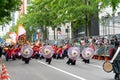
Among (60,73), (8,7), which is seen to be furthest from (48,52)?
(8,7)

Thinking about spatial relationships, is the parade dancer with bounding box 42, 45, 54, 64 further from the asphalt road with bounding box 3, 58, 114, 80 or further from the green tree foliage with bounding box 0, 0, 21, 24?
the green tree foliage with bounding box 0, 0, 21, 24

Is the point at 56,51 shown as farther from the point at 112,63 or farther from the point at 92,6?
the point at 112,63

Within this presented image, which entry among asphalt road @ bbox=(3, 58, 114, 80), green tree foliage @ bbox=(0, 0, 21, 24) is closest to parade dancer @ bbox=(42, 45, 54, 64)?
asphalt road @ bbox=(3, 58, 114, 80)

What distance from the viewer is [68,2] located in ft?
165

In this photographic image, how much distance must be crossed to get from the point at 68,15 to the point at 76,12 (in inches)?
104

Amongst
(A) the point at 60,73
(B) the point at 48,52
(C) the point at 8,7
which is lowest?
(A) the point at 60,73

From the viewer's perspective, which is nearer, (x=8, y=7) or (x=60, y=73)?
(x=60, y=73)

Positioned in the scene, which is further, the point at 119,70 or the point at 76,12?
the point at 76,12

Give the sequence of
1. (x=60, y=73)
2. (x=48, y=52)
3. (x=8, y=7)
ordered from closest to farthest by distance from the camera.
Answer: (x=60, y=73)
(x=48, y=52)
(x=8, y=7)

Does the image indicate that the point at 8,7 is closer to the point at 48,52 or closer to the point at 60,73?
the point at 48,52

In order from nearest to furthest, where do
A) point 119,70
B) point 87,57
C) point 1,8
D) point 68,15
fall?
1. point 119,70
2. point 87,57
3. point 1,8
4. point 68,15

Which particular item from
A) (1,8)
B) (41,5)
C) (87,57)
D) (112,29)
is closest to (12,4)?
(1,8)

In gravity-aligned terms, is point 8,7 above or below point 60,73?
above

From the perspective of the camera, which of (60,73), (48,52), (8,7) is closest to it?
(60,73)
